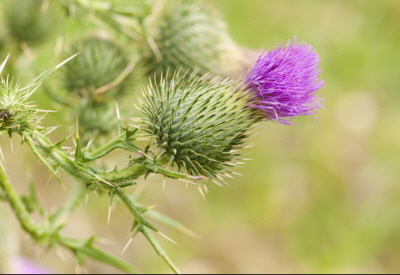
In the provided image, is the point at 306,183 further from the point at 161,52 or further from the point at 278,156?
the point at 161,52

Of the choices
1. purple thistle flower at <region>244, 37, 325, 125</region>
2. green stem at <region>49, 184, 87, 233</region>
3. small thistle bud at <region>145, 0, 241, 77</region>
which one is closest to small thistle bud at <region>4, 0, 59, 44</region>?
small thistle bud at <region>145, 0, 241, 77</region>

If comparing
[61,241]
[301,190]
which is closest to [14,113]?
[61,241]

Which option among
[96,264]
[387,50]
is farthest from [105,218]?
[387,50]

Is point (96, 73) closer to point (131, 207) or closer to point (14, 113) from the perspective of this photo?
point (14, 113)

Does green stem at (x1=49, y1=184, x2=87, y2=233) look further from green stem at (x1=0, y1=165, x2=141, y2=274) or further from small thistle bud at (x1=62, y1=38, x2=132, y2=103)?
small thistle bud at (x1=62, y1=38, x2=132, y2=103)

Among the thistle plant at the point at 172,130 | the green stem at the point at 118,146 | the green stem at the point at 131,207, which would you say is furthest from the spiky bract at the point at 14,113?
the green stem at the point at 131,207

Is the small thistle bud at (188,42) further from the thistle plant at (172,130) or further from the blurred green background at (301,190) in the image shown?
the blurred green background at (301,190)
